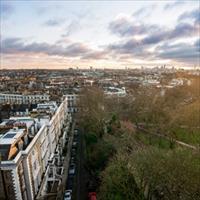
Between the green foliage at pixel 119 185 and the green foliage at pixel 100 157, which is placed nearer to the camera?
the green foliage at pixel 119 185

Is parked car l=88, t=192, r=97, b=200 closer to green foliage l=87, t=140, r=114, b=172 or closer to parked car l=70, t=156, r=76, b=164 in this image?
green foliage l=87, t=140, r=114, b=172

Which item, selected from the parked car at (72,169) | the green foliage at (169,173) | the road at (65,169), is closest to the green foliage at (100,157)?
the parked car at (72,169)

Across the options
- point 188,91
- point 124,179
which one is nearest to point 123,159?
point 124,179

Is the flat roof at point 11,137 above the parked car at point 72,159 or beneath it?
above

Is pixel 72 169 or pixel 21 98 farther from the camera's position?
pixel 21 98

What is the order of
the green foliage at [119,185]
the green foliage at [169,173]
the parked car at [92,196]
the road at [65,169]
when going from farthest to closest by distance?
the road at [65,169] < the parked car at [92,196] < the green foliage at [119,185] < the green foliage at [169,173]

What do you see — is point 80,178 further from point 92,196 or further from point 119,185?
point 119,185

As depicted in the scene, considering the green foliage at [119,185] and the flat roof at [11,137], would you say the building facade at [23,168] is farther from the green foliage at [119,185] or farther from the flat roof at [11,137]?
the green foliage at [119,185]

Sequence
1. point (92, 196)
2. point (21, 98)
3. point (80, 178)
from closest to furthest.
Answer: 1. point (92, 196)
2. point (80, 178)
3. point (21, 98)

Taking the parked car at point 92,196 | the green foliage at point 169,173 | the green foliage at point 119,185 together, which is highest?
the green foliage at point 169,173

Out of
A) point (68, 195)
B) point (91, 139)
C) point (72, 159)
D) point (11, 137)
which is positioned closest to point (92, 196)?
point (68, 195)

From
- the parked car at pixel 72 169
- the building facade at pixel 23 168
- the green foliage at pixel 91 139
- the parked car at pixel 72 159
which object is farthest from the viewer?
the green foliage at pixel 91 139
